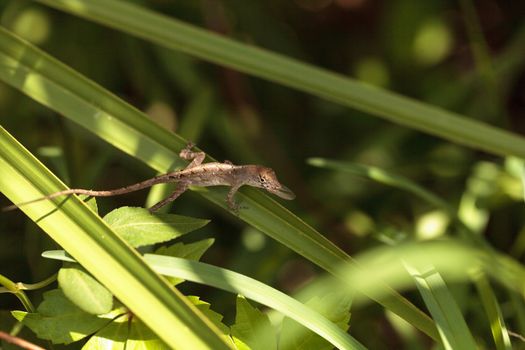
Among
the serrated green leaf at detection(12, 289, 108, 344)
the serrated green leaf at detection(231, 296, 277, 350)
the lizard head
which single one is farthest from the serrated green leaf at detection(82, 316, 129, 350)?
the lizard head

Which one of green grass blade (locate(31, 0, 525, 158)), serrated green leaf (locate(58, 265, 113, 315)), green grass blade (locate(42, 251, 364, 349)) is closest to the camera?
serrated green leaf (locate(58, 265, 113, 315))

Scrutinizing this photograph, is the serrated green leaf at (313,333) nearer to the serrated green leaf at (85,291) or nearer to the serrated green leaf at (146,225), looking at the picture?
the serrated green leaf at (146,225)

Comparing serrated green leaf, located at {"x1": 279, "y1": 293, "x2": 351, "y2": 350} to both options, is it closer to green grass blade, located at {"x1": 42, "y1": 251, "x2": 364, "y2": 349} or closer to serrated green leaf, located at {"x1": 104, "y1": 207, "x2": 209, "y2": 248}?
green grass blade, located at {"x1": 42, "y1": 251, "x2": 364, "y2": 349}

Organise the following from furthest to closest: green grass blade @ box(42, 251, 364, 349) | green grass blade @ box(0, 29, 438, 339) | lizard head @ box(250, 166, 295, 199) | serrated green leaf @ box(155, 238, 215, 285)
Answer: lizard head @ box(250, 166, 295, 199) < green grass blade @ box(0, 29, 438, 339) < serrated green leaf @ box(155, 238, 215, 285) < green grass blade @ box(42, 251, 364, 349)

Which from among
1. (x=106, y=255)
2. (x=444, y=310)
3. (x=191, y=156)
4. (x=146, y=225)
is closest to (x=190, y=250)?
(x=146, y=225)

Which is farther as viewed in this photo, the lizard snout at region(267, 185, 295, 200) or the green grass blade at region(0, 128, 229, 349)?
the lizard snout at region(267, 185, 295, 200)

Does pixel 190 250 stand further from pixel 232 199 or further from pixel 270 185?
pixel 270 185

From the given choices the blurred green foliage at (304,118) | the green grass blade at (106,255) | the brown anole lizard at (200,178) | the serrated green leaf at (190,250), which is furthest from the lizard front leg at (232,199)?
the blurred green foliage at (304,118)
